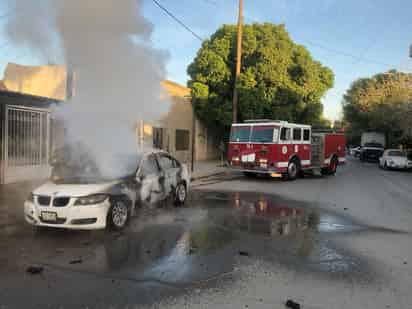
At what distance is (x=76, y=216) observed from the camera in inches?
230

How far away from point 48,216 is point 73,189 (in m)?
0.58

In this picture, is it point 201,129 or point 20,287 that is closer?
point 20,287

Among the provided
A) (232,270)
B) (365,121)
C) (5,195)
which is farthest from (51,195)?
(365,121)

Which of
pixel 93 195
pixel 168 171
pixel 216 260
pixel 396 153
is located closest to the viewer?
pixel 216 260

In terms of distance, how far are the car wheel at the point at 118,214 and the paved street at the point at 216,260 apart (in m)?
0.20

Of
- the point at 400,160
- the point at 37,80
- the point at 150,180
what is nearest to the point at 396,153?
the point at 400,160

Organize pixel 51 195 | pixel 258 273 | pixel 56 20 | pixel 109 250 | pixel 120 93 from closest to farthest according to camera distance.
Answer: pixel 258 273
pixel 109 250
pixel 51 195
pixel 56 20
pixel 120 93

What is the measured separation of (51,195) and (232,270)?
3.27 metres

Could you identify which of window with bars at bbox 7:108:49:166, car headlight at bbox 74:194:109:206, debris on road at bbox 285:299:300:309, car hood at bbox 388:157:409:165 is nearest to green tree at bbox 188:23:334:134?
car hood at bbox 388:157:409:165

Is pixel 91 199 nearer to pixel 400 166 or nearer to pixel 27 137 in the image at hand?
pixel 27 137

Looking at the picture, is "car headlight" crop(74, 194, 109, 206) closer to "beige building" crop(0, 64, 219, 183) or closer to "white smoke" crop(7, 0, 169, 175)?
"white smoke" crop(7, 0, 169, 175)

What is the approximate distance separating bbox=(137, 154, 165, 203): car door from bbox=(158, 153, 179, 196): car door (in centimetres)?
20

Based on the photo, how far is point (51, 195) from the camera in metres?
6.02

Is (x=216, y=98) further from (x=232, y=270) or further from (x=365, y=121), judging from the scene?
(x=365, y=121)
